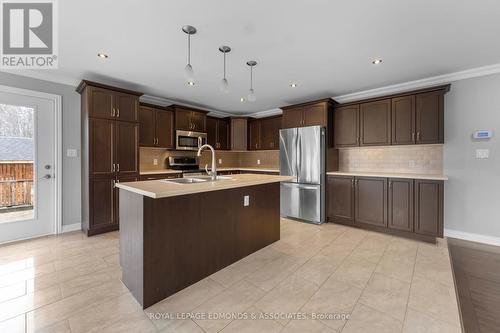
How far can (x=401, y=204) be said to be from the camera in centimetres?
346

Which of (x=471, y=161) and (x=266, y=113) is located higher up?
(x=266, y=113)

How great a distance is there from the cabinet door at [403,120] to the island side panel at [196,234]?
242 cm

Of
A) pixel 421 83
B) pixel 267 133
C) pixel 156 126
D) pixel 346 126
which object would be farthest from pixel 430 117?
pixel 156 126

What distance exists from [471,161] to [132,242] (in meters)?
4.57

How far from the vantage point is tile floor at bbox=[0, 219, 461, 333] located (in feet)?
5.38

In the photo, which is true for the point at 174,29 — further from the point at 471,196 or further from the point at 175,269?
the point at 471,196

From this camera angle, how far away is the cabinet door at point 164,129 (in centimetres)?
458

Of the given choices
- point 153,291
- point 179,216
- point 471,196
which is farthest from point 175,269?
point 471,196

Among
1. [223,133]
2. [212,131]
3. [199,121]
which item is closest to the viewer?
[199,121]

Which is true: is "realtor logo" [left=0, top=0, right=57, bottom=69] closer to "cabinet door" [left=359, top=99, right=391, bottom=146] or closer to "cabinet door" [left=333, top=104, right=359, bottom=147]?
"cabinet door" [left=333, top=104, right=359, bottom=147]

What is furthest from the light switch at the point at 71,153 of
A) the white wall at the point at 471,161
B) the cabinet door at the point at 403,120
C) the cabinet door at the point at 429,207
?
the white wall at the point at 471,161

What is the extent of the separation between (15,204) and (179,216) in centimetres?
303

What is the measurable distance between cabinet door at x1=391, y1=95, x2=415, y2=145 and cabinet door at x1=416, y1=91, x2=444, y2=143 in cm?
8

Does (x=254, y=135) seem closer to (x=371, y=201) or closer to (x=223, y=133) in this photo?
(x=223, y=133)
